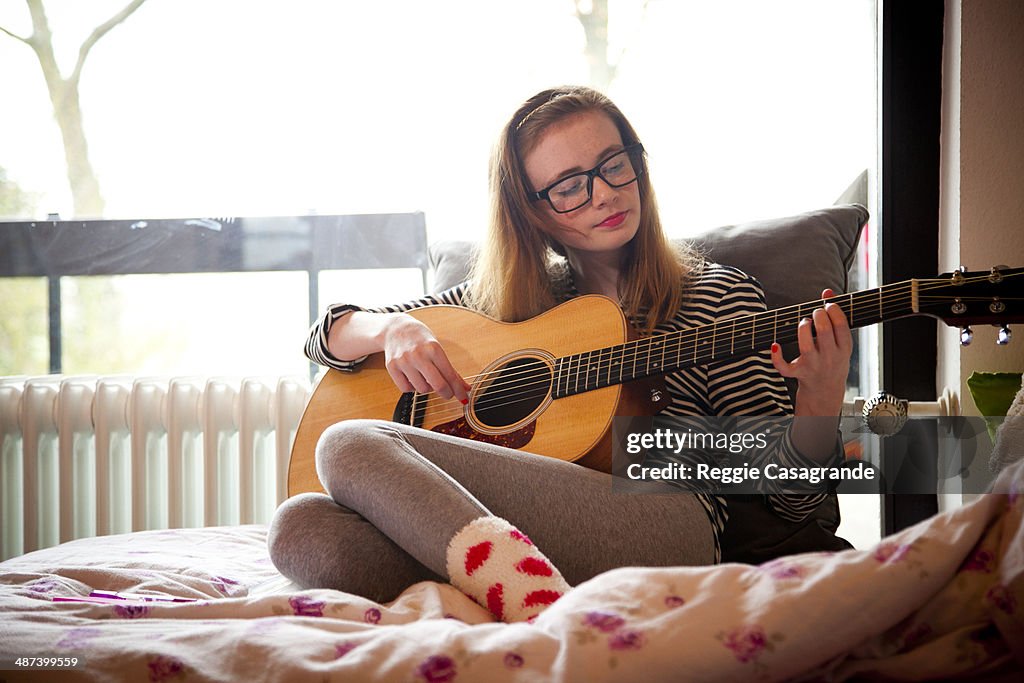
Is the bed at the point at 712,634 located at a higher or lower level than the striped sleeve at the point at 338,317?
lower

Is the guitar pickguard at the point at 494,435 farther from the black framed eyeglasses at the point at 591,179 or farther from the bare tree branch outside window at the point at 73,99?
the bare tree branch outside window at the point at 73,99

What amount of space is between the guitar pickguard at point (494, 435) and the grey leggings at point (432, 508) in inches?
6.0

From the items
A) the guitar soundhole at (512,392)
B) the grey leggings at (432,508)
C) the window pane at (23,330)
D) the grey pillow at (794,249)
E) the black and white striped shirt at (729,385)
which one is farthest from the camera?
the window pane at (23,330)

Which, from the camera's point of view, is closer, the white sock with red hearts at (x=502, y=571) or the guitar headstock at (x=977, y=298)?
the white sock with red hearts at (x=502, y=571)

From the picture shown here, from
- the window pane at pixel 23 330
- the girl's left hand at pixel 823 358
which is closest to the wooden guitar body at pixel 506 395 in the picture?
the girl's left hand at pixel 823 358

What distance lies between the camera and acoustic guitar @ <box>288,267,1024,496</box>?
1033 mm

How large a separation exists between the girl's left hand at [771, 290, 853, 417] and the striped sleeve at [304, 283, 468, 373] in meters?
0.66

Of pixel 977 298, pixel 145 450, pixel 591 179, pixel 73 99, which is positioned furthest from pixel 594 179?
pixel 73 99

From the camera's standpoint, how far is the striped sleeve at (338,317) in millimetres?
1474

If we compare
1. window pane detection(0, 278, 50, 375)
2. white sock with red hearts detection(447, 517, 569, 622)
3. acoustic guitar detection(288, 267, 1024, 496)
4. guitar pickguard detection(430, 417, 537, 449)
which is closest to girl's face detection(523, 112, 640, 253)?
acoustic guitar detection(288, 267, 1024, 496)

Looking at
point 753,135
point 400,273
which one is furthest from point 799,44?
point 400,273

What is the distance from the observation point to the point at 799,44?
199 centimetres

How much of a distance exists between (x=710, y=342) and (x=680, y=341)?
0.04 m

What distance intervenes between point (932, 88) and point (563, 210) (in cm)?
92
